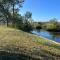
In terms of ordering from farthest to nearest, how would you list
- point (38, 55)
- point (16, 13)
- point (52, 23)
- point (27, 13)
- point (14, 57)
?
point (52, 23) < point (27, 13) < point (16, 13) < point (38, 55) < point (14, 57)

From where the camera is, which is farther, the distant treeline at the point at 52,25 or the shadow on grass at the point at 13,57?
the distant treeline at the point at 52,25

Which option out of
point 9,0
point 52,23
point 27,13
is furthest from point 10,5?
point 52,23

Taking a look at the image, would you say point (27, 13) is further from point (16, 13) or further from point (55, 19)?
point (55, 19)

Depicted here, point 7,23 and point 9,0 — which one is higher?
point 9,0

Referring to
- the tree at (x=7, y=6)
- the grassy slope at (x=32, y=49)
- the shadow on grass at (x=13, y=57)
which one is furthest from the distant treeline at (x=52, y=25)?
the shadow on grass at (x=13, y=57)

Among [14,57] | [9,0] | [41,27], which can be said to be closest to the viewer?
[14,57]

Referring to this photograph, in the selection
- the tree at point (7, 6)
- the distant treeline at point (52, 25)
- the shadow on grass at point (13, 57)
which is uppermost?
the tree at point (7, 6)

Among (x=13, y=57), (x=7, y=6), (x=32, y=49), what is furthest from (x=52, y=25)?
(x=13, y=57)

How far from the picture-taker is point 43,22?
273ft

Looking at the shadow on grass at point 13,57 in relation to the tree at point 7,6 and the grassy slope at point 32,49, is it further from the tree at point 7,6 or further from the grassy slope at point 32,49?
the tree at point 7,6

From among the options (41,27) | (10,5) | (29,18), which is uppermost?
(10,5)

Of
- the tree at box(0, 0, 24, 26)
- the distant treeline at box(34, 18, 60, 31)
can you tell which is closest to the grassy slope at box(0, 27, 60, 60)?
the tree at box(0, 0, 24, 26)

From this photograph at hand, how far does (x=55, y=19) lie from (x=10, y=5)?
38.7 meters

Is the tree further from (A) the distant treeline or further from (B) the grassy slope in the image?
(A) the distant treeline
